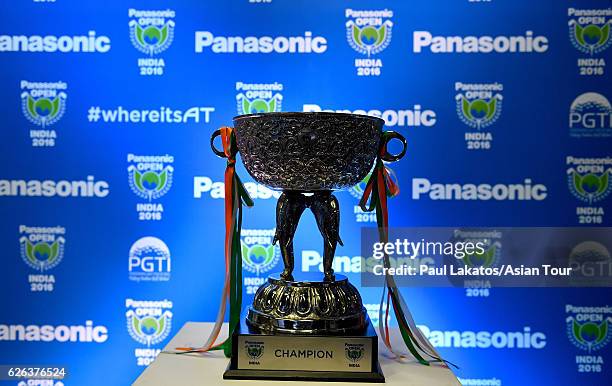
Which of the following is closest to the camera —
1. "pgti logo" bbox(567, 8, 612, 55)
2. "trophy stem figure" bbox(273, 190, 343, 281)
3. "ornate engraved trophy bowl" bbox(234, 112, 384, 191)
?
"ornate engraved trophy bowl" bbox(234, 112, 384, 191)

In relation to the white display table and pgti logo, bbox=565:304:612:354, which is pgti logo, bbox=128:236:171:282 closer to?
the white display table

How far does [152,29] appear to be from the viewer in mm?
1720

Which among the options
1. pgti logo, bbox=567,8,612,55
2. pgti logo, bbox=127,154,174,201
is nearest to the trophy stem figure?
pgti logo, bbox=127,154,174,201

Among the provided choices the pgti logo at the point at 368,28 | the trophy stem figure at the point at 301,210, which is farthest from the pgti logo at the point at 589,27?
the trophy stem figure at the point at 301,210

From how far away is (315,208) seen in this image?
1.25m

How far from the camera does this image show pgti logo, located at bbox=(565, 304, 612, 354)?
67.8 inches

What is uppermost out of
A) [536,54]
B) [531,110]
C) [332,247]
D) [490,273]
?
[536,54]

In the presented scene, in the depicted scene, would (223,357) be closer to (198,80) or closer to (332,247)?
(332,247)

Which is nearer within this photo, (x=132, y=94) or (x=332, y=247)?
(x=332, y=247)

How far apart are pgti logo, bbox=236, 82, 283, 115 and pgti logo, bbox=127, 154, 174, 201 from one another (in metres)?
0.28

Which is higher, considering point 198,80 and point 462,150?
point 198,80

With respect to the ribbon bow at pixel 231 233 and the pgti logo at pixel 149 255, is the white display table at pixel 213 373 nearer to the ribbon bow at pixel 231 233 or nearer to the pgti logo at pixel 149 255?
the ribbon bow at pixel 231 233

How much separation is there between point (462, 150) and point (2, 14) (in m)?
1.45

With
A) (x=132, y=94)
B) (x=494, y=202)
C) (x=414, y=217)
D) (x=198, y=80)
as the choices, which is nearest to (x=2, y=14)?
(x=132, y=94)
